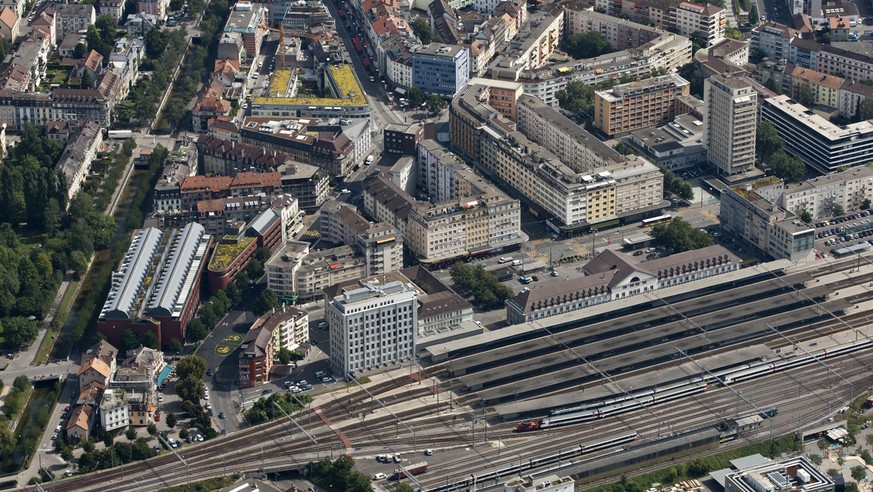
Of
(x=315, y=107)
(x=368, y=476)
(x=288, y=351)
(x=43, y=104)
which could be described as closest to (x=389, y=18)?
(x=315, y=107)

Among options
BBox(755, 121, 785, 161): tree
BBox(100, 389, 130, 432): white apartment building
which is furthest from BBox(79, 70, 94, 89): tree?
BBox(755, 121, 785, 161): tree

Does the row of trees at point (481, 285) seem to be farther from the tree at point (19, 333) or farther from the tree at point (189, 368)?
the tree at point (19, 333)

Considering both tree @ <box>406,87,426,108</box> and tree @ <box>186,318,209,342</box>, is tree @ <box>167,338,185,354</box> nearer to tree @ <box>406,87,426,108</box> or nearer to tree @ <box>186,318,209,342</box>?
tree @ <box>186,318,209,342</box>

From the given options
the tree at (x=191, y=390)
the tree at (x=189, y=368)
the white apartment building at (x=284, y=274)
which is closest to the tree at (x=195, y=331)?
the tree at (x=189, y=368)

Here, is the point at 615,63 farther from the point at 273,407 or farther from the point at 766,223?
the point at 273,407

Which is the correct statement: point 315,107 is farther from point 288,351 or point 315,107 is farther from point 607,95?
point 288,351

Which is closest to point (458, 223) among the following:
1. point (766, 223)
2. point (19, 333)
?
point (766, 223)
